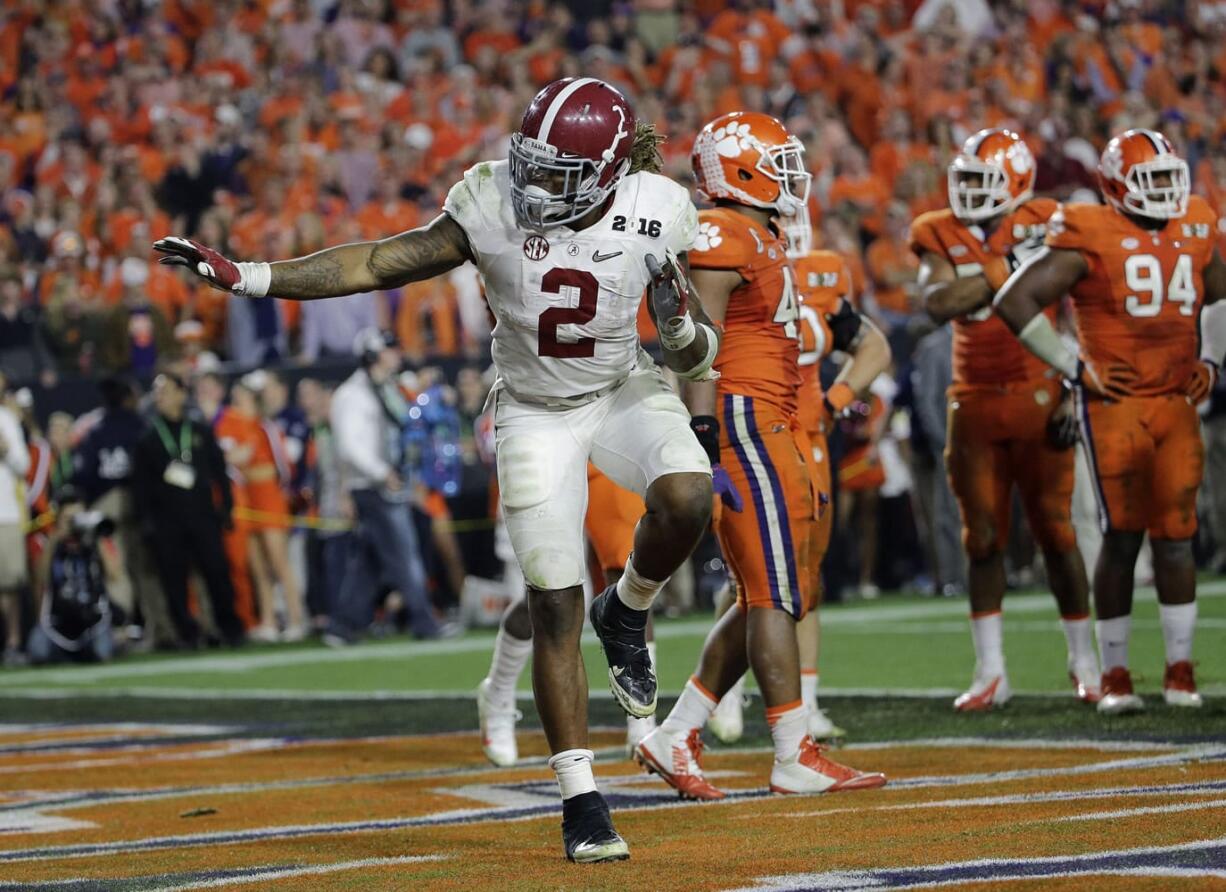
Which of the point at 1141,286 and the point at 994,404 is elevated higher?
the point at 1141,286

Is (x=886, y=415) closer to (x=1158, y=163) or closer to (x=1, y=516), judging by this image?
(x=1, y=516)

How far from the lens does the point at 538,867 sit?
14.9ft

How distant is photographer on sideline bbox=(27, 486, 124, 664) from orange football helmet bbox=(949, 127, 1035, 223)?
7.25 meters

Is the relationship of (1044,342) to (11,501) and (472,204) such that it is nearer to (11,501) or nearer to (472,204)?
(472,204)

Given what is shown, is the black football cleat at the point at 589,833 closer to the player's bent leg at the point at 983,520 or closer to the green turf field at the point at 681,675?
the green turf field at the point at 681,675

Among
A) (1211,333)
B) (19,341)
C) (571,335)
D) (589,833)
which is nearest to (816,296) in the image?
(1211,333)

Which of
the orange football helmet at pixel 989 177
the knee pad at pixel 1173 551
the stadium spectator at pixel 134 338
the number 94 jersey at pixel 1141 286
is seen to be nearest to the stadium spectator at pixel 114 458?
the stadium spectator at pixel 134 338

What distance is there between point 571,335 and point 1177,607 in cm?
320

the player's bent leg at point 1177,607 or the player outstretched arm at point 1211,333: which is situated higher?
the player outstretched arm at point 1211,333

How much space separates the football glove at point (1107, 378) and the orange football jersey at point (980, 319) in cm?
36

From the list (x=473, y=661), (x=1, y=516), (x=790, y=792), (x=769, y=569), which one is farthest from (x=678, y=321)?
(x=1, y=516)

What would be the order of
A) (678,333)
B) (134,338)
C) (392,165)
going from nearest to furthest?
1. (678,333)
2. (134,338)
3. (392,165)

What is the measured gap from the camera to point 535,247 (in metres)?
4.97

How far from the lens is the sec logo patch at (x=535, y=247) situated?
497 cm
